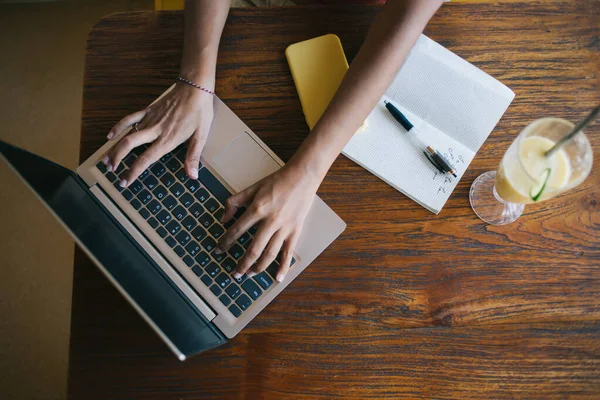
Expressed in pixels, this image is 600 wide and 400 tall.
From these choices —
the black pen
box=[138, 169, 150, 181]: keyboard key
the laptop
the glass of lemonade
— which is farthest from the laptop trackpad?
the glass of lemonade

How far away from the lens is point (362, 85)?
27.2 inches

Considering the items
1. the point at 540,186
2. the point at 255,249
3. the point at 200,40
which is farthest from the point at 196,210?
the point at 540,186

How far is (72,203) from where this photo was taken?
62 centimetres

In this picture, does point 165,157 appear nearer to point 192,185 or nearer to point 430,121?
point 192,185

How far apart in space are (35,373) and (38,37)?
1.12 meters

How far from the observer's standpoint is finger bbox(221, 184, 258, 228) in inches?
26.5

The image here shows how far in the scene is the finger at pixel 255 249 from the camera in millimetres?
653

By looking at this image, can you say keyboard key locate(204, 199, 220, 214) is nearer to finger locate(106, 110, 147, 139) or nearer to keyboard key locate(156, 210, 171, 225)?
keyboard key locate(156, 210, 171, 225)

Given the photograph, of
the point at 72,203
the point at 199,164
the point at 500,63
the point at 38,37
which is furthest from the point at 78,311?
→ the point at 38,37

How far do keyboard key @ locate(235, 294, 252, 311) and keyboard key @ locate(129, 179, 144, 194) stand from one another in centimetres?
23

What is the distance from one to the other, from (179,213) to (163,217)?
0.08 feet

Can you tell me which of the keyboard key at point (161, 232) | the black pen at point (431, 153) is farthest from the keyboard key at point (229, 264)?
the black pen at point (431, 153)

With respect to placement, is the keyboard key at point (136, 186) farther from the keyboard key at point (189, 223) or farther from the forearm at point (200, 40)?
the forearm at point (200, 40)

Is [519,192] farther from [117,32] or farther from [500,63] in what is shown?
[117,32]
